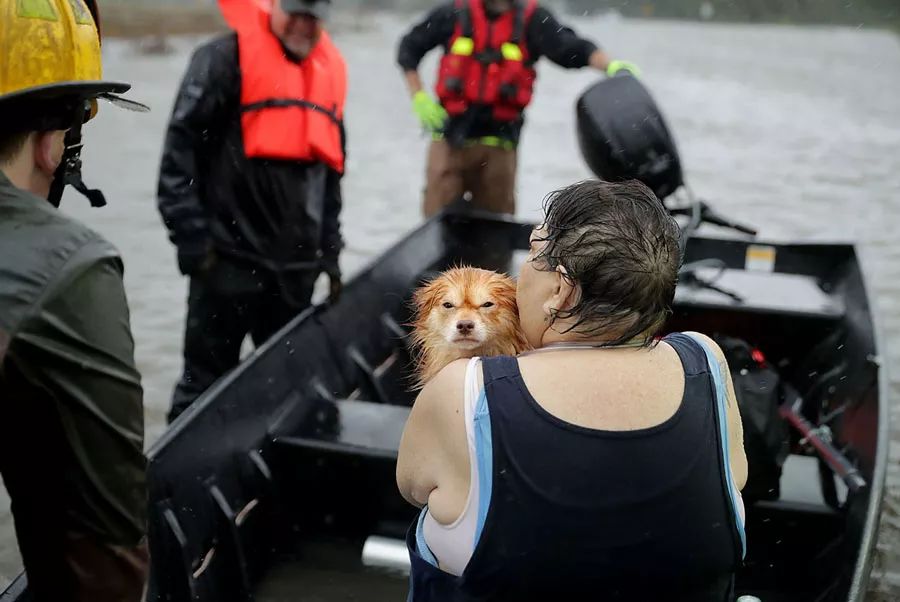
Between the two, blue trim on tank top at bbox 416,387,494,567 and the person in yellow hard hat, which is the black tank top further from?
the person in yellow hard hat

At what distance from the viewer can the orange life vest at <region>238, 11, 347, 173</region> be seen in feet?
14.0

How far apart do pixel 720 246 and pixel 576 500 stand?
459 cm

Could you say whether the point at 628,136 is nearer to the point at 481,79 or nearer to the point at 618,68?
the point at 618,68

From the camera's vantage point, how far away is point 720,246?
593cm

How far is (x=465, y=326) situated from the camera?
2529 millimetres

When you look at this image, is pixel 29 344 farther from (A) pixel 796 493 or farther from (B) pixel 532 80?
(B) pixel 532 80

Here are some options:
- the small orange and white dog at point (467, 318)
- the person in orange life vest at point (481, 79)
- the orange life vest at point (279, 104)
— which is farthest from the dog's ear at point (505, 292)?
the person in orange life vest at point (481, 79)

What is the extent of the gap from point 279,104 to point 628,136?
185 cm

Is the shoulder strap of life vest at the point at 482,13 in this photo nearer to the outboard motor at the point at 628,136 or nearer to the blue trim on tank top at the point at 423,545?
the outboard motor at the point at 628,136

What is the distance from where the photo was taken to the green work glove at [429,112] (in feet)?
22.0

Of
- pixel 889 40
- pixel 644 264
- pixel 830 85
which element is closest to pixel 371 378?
pixel 644 264

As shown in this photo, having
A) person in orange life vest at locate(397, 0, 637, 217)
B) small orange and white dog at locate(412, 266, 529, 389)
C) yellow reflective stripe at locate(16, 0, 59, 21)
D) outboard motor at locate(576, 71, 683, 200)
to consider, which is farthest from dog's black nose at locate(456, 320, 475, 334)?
person in orange life vest at locate(397, 0, 637, 217)

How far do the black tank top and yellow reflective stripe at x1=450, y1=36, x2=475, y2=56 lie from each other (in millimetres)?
5114

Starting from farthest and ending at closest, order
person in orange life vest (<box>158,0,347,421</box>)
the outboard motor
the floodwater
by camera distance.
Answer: the floodwater → the outboard motor → person in orange life vest (<box>158,0,347,421</box>)
